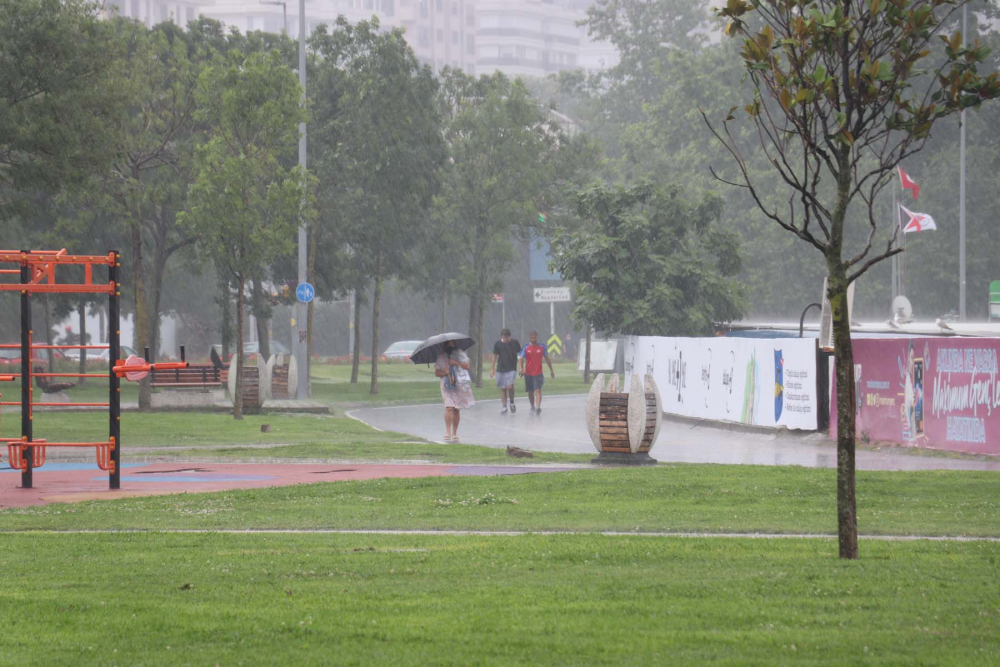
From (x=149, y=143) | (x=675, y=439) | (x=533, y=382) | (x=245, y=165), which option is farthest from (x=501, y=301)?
(x=675, y=439)

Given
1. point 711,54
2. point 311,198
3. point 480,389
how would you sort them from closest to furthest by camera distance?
point 311,198 → point 480,389 → point 711,54

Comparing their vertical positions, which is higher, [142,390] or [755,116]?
[755,116]

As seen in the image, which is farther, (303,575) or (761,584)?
(303,575)

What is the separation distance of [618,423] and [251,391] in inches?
548

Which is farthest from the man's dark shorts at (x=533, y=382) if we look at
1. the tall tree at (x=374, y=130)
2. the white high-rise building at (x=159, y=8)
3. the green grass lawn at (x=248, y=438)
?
the white high-rise building at (x=159, y=8)

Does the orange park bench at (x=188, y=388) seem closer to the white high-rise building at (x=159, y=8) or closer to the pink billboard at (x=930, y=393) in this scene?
the pink billboard at (x=930, y=393)

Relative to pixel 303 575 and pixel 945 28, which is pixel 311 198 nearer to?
pixel 303 575

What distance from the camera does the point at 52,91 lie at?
82.8 feet

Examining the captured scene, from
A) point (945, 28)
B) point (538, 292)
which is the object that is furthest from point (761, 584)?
point (945, 28)

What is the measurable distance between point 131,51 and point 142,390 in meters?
12.3

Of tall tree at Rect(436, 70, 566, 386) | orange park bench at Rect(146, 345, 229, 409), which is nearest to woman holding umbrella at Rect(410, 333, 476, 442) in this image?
orange park bench at Rect(146, 345, 229, 409)

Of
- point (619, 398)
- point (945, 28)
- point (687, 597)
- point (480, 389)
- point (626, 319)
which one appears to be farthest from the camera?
point (945, 28)

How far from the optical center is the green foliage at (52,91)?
24.6 metres

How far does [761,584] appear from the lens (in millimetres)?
8195
